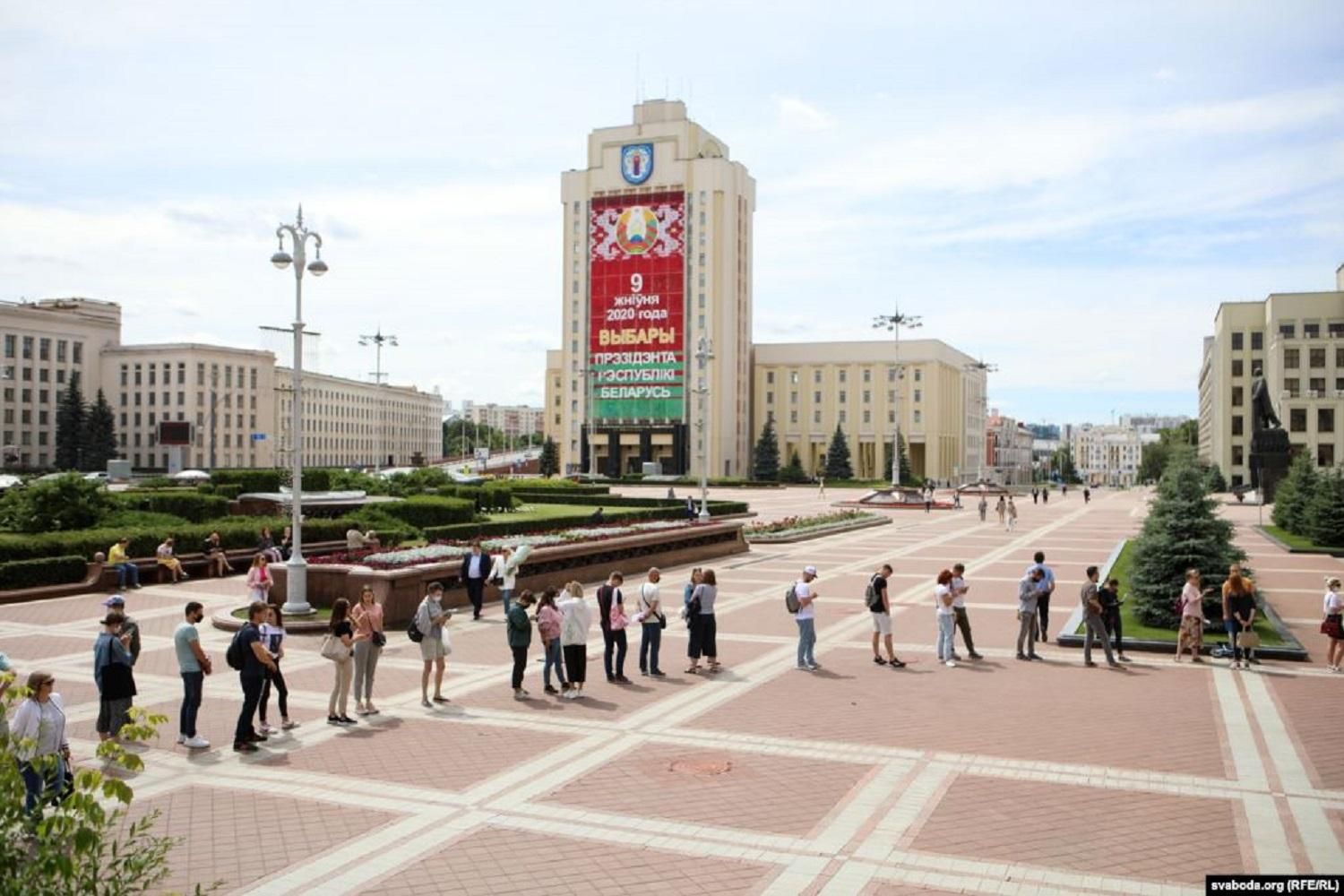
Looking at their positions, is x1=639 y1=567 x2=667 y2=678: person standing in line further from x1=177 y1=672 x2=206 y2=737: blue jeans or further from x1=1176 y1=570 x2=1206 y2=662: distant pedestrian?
x1=1176 y1=570 x2=1206 y2=662: distant pedestrian

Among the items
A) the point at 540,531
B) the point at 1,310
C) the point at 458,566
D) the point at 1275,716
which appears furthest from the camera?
the point at 1,310

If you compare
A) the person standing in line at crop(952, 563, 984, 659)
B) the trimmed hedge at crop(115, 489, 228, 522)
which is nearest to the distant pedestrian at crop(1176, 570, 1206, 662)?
the person standing in line at crop(952, 563, 984, 659)

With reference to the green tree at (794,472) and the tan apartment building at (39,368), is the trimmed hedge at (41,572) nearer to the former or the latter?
the tan apartment building at (39,368)

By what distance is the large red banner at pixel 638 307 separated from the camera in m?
108

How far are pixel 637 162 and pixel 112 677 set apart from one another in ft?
338

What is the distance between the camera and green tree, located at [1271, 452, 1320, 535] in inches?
1607

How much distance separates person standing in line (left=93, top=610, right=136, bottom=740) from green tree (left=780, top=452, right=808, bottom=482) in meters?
99.6

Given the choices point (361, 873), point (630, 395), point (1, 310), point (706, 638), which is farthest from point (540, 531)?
point (1, 310)

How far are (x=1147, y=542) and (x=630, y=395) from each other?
9161 centimetres

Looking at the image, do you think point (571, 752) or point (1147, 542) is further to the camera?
point (1147, 542)

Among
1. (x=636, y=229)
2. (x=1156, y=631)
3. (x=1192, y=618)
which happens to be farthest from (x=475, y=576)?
(x=636, y=229)

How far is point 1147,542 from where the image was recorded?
1959 centimetres

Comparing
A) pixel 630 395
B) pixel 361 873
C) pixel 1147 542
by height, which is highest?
pixel 630 395

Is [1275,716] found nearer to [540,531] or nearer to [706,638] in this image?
[706,638]
